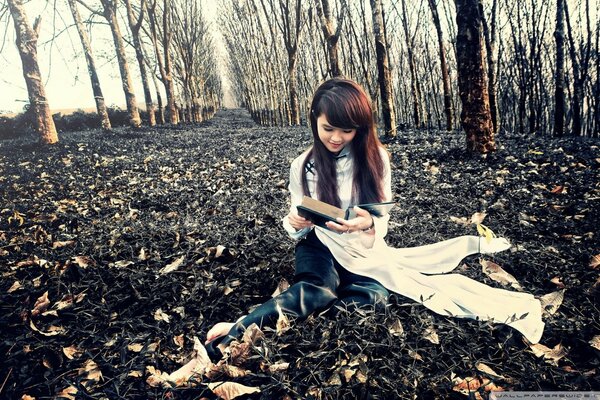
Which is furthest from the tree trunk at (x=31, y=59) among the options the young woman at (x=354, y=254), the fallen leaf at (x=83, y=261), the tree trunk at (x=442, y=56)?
the tree trunk at (x=442, y=56)

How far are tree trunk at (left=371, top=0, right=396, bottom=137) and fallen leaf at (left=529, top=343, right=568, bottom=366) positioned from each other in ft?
21.8

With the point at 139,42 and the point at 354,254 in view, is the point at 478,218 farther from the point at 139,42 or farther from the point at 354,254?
the point at 139,42

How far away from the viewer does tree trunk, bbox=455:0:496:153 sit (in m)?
4.82

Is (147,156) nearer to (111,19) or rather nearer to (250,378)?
(250,378)

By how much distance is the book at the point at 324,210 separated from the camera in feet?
5.81

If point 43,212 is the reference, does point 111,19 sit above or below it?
above

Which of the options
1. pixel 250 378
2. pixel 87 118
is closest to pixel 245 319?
pixel 250 378

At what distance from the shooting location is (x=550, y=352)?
156 cm

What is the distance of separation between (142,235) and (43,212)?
162cm

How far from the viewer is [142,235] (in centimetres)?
307

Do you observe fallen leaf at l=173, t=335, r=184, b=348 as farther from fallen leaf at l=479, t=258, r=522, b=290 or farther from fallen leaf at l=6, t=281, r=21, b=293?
fallen leaf at l=479, t=258, r=522, b=290

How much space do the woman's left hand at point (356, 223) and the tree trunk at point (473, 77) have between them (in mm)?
4037

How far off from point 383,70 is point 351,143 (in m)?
6.32

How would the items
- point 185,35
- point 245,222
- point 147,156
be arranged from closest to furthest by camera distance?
point 245,222 → point 147,156 → point 185,35
